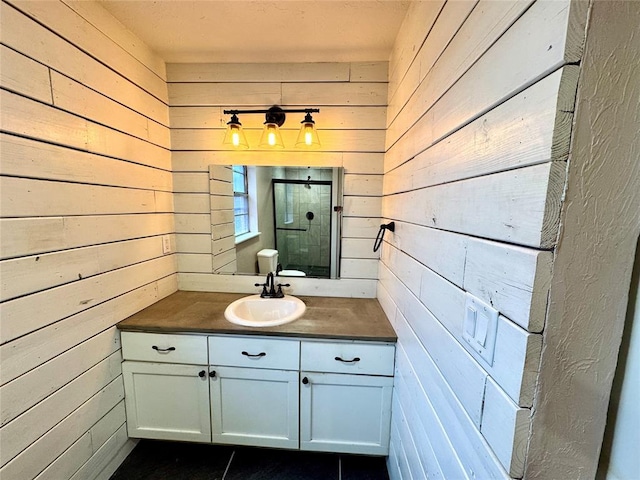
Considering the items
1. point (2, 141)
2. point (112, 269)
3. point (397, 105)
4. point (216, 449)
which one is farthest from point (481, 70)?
point (216, 449)

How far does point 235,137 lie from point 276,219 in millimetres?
567

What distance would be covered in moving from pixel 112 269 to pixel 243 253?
73cm

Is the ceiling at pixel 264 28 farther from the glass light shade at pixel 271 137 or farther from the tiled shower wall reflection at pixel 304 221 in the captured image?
the tiled shower wall reflection at pixel 304 221

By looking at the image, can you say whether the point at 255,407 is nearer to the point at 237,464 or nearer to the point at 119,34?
the point at 237,464

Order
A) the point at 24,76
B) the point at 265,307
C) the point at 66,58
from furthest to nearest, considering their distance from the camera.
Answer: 1. the point at 265,307
2. the point at 66,58
3. the point at 24,76

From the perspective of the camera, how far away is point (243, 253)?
6.04 feet

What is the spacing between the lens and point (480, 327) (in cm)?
57

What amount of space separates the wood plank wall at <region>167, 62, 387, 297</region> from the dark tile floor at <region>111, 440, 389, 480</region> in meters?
0.93

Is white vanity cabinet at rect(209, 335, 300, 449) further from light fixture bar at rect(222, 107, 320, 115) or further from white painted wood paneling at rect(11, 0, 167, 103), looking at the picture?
white painted wood paneling at rect(11, 0, 167, 103)

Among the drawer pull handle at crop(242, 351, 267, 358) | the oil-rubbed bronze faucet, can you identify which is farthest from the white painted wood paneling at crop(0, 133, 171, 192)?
the drawer pull handle at crop(242, 351, 267, 358)

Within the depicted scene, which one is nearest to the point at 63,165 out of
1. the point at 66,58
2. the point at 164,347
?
the point at 66,58

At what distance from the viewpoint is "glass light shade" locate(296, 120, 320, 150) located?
1578mm

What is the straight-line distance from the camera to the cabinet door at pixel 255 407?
1.38 m

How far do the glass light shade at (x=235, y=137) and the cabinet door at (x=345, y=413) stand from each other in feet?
4.61
